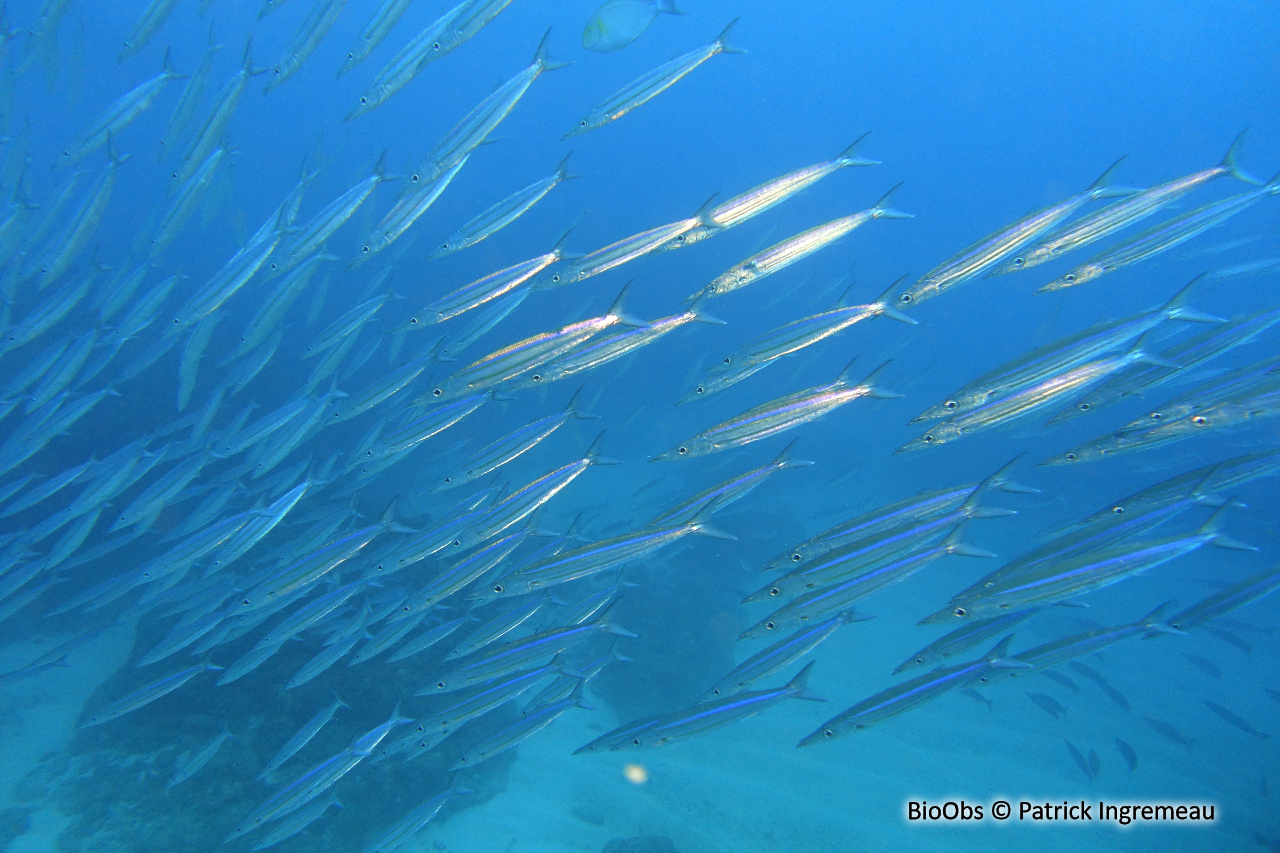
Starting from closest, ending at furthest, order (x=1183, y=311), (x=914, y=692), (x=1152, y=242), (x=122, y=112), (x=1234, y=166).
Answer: (x=1183, y=311)
(x=1152, y=242)
(x=1234, y=166)
(x=914, y=692)
(x=122, y=112)

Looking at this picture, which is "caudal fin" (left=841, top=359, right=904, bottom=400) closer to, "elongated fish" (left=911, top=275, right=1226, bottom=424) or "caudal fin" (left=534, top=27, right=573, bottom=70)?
"elongated fish" (left=911, top=275, right=1226, bottom=424)

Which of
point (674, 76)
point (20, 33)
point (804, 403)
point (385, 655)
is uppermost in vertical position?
point (20, 33)

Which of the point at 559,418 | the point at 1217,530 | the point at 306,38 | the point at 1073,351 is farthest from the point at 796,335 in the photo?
the point at 306,38

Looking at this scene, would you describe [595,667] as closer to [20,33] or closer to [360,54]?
[360,54]

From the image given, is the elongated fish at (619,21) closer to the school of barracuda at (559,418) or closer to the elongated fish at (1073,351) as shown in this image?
the school of barracuda at (559,418)

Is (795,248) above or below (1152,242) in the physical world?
above

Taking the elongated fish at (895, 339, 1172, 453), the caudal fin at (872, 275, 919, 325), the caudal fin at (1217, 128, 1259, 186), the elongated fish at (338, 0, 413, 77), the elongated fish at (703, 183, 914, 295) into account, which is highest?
the elongated fish at (338, 0, 413, 77)

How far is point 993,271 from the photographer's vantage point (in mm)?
3309

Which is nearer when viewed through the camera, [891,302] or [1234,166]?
[891,302]

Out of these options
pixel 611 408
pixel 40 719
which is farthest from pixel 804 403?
pixel 611 408

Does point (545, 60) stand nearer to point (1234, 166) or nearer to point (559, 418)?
point (559, 418)

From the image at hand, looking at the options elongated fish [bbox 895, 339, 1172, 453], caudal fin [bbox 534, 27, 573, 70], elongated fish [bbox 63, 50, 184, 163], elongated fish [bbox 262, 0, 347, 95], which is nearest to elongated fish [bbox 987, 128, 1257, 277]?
elongated fish [bbox 895, 339, 1172, 453]

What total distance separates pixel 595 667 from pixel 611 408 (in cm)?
1855

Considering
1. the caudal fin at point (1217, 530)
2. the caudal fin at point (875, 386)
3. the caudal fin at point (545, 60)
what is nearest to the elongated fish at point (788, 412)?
the caudal fin at point (875, 386)
